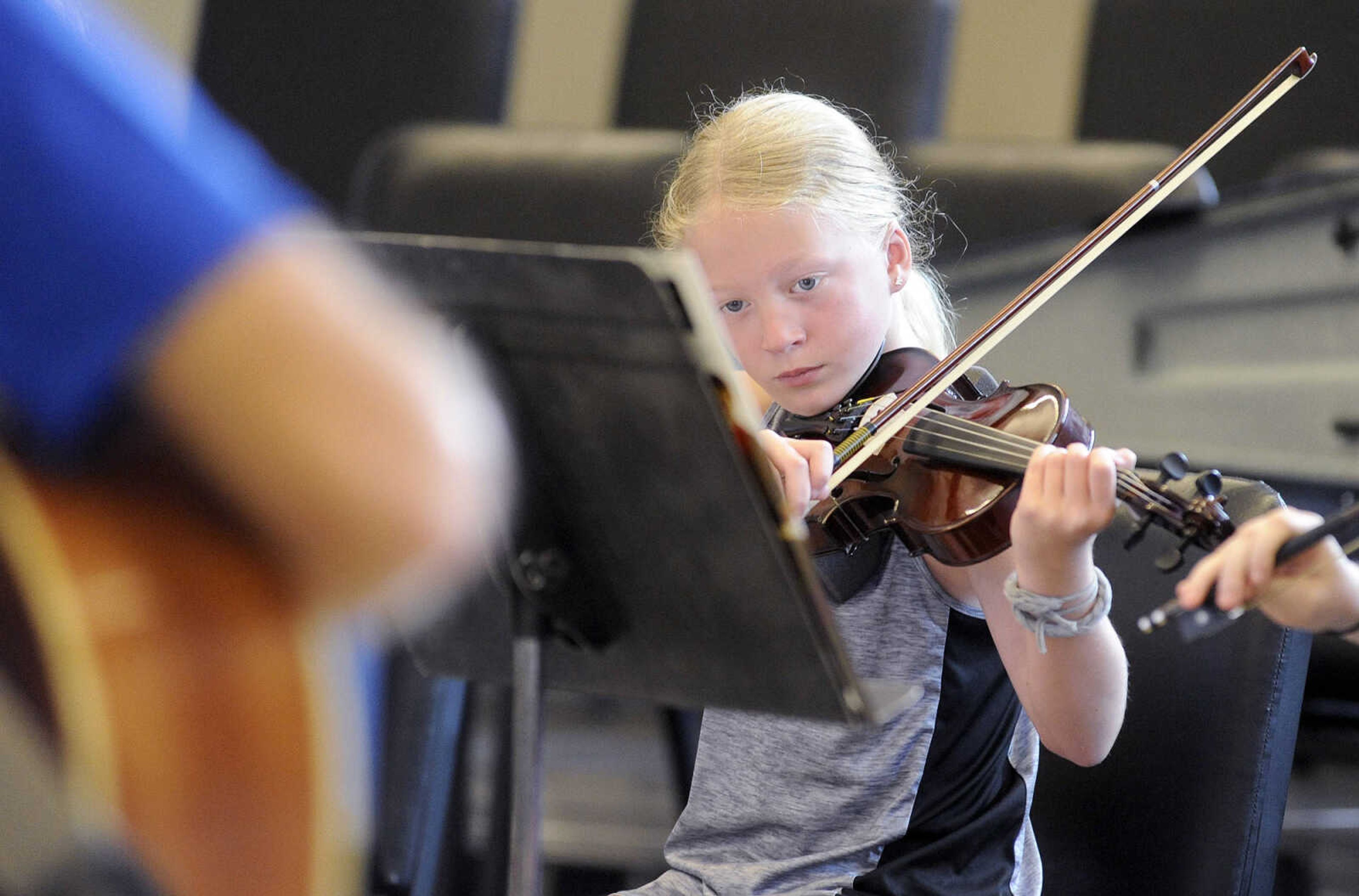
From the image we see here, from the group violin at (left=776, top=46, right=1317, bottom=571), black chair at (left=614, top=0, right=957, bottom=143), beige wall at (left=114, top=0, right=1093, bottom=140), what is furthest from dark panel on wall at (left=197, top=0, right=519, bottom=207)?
violin at (left=776, top=46, right=1317, bottom=571)

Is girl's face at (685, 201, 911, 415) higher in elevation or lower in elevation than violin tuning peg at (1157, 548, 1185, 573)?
higher

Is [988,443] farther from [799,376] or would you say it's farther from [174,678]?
[174,678]

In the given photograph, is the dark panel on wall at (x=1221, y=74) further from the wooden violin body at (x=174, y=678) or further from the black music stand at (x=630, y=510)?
the wooden violin body at (x=174, y=678)

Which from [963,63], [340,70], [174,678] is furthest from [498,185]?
[174,678]

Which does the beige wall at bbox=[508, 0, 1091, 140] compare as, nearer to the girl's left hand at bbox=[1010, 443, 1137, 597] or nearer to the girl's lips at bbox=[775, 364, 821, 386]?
the girl's lips at bbox=[775, 364, 821, 386]

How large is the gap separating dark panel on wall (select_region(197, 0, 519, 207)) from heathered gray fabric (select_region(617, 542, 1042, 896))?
185 cm

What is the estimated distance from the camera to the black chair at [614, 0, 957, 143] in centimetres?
217

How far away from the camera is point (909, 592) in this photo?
2.93 ft

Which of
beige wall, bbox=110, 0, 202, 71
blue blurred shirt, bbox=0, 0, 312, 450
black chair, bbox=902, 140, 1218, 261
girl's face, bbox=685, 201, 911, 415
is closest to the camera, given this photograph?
blue blurred shirt, bbox=0, 0, 312, 450

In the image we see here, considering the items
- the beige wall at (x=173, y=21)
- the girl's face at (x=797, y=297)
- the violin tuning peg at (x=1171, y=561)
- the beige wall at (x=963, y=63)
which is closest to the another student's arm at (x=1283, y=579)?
the violin tuning peg at (x=1171, y=561)

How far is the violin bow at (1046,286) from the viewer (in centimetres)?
90

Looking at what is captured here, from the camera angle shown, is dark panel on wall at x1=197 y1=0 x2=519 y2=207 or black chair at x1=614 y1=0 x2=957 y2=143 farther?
dark panel on wall at x1=197 y1=0 x2=519 y2=207

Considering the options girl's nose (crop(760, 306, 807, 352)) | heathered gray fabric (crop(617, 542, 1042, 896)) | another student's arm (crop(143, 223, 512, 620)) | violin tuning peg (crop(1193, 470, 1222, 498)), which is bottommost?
heathered gray fabric (crop(617, 542, 1042, 896))

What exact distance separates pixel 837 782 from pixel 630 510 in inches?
11.2
